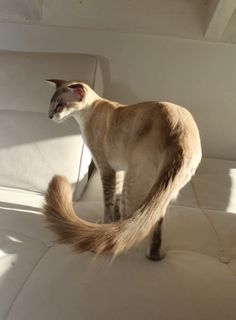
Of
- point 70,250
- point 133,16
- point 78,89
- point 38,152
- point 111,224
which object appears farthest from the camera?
point 133,16

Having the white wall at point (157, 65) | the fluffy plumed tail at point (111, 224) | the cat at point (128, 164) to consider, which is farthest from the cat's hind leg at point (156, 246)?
the white wall at point (157, 65)

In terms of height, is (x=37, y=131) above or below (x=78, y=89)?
below

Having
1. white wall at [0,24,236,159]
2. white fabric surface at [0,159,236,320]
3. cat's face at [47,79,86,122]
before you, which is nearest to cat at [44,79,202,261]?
cat's face at [47,79,86,122]

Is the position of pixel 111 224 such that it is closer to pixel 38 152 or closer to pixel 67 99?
pixel 67 99

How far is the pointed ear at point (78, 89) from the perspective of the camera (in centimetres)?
122

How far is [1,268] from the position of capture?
926 mm

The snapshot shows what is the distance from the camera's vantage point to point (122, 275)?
2.98 feet

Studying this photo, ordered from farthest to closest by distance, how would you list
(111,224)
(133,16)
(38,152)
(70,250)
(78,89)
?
(133,16) → (38,152) → (78,89) → (70,250) → (111,224)

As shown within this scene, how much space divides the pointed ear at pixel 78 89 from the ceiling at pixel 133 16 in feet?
1.99

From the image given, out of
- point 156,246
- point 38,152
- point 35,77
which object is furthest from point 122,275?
point 35,77

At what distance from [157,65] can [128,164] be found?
79cm

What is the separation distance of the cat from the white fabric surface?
107 mm

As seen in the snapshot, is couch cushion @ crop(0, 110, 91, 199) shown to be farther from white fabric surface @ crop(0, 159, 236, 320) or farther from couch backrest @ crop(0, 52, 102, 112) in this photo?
white fabric surface @ crop(0, 159, 236, 320)

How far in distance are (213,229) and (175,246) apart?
0.17m
